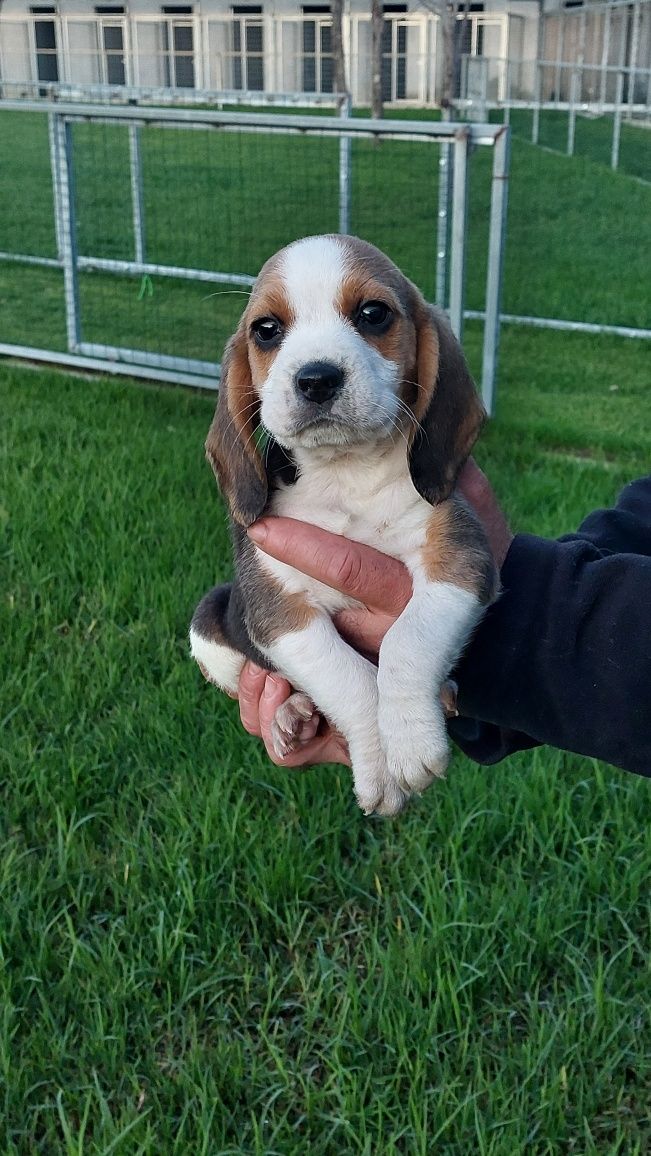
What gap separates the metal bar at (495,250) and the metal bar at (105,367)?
1.89 meters

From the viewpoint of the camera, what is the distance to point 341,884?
11.6ft

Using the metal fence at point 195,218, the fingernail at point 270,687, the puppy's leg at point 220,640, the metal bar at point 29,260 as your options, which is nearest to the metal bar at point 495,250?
the metal fence at point 195,218

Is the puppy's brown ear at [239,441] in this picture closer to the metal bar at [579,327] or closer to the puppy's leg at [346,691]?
the puppy's leg at [346,691]

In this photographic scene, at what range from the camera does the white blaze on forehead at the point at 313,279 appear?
2496 millimetres

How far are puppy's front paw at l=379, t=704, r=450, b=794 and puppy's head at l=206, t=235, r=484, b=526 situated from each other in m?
0.51

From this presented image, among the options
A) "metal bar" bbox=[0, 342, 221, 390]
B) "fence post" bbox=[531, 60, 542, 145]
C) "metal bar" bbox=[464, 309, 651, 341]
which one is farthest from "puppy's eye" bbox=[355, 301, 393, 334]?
"fence post" bbox=[531, 60, 542, 145]

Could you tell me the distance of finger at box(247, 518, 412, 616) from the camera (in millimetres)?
2594

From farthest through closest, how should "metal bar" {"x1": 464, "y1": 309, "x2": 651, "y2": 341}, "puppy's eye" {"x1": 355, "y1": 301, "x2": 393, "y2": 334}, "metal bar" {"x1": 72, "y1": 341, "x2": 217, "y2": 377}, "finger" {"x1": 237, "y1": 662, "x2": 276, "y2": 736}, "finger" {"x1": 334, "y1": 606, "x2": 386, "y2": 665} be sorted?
"metal bar" {"x1": 464, "y1": 309, "x2": 651, "y2": 341} < "metal bar" {"x1": 72, "y1": 341, "x2": 217, "y2": 377} < "finger" {"x1": 237, "y1": 662, "x2": 276, "y2": 736} < "finger" {"x1": 334, "y1": 606, "x2": 386, "y2": 665} < "puppy's eye" {"x1": 355, "y1": 301, "x2": 393, "y2": 334}

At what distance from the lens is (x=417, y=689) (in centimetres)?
235

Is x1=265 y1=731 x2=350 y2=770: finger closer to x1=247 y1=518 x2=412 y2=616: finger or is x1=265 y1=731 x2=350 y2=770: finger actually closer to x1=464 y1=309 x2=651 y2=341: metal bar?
x1=247 y1=518 x2=412 y2=616: finger

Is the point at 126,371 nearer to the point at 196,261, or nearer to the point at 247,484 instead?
the point at 196,261

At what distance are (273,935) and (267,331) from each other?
1.73 meters

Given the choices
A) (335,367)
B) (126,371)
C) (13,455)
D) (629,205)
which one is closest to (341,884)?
(335,367)

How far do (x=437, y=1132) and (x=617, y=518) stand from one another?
156cm
